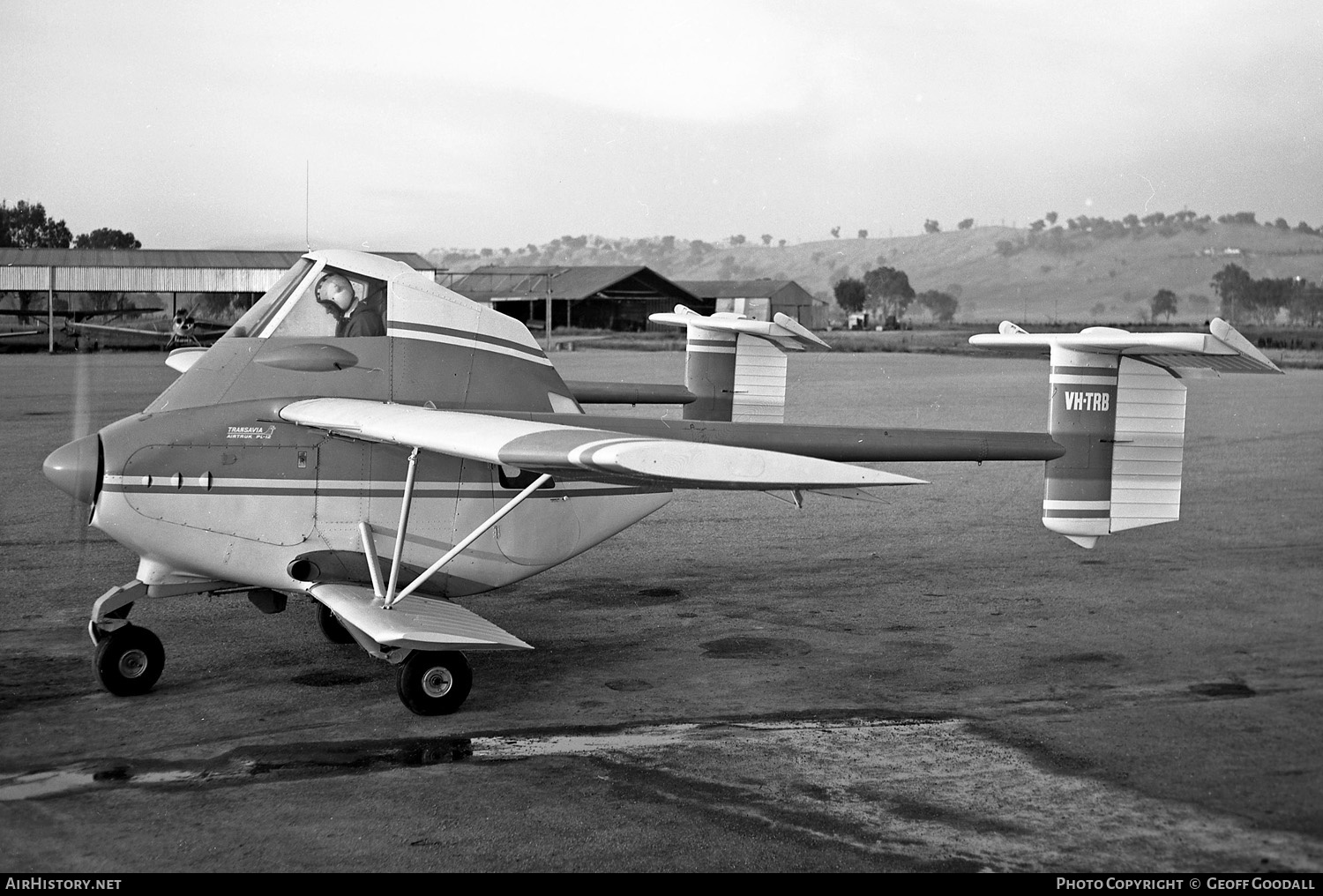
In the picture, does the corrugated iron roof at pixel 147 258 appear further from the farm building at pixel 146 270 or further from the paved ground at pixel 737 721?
the paved ground at pixel 737 721

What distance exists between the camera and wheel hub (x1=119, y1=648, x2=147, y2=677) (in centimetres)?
665

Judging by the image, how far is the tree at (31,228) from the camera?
79.8 metres

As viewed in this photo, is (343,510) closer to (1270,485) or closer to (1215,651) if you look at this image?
(1215,651)

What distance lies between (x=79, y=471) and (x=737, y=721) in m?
4.04

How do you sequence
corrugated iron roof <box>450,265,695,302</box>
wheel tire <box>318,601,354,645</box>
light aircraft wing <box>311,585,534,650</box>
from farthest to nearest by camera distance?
corrugated iron roof <box>450,265,695,302</box>, wheel tire <box>318,601,354,645</box>, light aircraft wing <box>311,585,534,650</box>

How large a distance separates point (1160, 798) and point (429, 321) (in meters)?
5.17

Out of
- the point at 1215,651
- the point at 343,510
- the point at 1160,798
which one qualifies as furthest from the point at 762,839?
the point at 1215,651

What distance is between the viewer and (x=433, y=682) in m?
6.38

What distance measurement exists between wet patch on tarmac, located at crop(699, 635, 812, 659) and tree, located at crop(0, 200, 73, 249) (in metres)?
85.3

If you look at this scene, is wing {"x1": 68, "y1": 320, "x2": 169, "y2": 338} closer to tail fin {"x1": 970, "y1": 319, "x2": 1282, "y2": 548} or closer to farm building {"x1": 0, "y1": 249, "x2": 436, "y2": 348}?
farm building {"x1": 0, "y1": 249, "x2": 436, "y2": 348}

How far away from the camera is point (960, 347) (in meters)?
54.8

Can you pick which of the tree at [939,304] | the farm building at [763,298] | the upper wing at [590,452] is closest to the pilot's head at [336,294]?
the upper wing at [590,452]

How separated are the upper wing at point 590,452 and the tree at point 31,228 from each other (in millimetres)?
85201

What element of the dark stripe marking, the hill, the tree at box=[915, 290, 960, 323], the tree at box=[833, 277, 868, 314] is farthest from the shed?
the tree at box=[915, 290, 960, 323]
